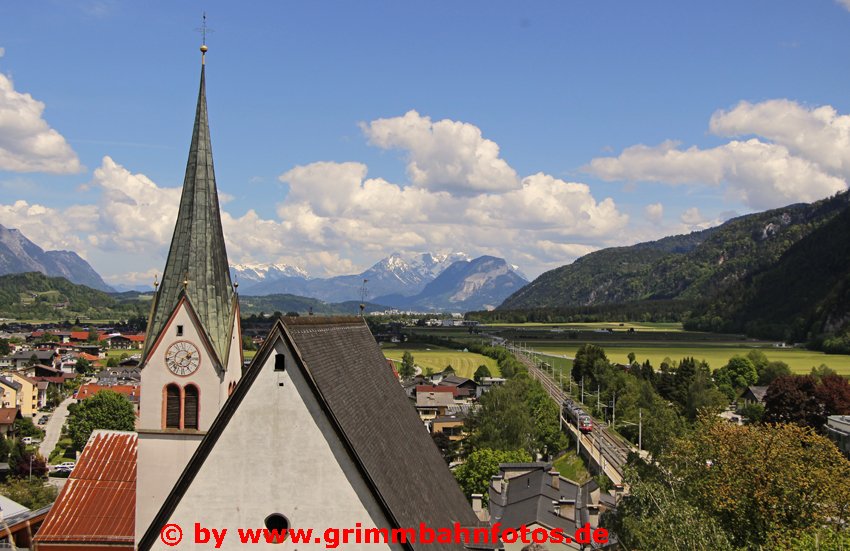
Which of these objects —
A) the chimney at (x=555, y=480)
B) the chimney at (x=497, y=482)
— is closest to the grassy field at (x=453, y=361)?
the chimney at (x=497, y=482)

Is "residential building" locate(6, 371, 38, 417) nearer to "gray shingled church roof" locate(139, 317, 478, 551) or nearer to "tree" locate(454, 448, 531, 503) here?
"tree" locate(454, 448, 531, 503)

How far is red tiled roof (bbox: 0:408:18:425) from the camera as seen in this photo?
96438 millimetres

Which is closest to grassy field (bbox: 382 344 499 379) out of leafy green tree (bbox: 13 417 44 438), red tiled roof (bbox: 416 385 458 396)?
red tiled roof (bbox: 416 385 458 396)

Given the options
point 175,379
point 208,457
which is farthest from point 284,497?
point 175,379

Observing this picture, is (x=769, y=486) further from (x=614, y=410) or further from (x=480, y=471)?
(x=614, y=410)

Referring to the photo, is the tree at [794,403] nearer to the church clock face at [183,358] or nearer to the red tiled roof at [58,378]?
the church clock face at [183,358]

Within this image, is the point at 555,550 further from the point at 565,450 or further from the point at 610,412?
the point at 610,412

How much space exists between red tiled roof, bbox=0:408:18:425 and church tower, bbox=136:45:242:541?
8422cm

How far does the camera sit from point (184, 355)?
2508 centimetres

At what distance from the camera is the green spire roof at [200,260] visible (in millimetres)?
25391

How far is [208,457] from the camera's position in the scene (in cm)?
1589

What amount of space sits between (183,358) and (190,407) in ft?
5.21

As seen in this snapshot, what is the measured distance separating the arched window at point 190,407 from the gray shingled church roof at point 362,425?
6.48 m

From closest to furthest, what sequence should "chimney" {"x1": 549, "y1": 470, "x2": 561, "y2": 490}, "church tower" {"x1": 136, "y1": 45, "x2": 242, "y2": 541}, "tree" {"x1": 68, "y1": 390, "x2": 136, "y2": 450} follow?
"church tower" {"x1": 136, "y1": 45, "x2": 242, "y2": 541} → "chimney" {"x1": 549, "y1": 470, "x2": 561, "y2": 490} → "tree" {"x1": 68, "y1": 390, "x2": 136, "y2": 450}
